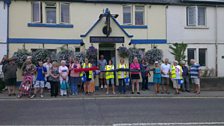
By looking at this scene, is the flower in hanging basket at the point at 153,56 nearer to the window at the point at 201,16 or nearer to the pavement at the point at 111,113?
the window at the point at 201,16

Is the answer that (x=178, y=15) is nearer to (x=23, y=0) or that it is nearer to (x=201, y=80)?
(x=201, y=80)

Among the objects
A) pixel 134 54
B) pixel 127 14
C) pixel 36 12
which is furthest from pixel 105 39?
pixel 36 12

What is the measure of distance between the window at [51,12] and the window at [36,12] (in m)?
0.53

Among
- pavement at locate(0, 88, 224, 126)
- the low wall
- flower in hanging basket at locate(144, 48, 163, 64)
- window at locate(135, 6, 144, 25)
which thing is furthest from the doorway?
pavement at locate(0, 88, 224, 126)

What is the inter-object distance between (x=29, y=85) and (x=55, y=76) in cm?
138

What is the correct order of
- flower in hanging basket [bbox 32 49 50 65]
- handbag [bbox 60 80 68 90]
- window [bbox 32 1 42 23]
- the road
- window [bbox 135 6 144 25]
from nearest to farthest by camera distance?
the road < handbag [bbox 60 80 68 90] < flower in hanging basket [bbox 32 49 50 65] < window [bbox 32 1 42 23] < window [bbox 135 6 144 25]

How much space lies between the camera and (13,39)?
22828 mm

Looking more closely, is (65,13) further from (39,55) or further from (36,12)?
(39,55)

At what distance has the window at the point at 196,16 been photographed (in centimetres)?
2595

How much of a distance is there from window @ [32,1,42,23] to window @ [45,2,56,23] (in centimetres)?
53

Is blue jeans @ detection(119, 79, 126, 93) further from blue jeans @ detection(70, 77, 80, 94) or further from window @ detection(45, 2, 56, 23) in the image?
window @ detection(45, 2, 56, 23)

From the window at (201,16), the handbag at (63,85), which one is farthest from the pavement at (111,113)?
the window at (201,16)

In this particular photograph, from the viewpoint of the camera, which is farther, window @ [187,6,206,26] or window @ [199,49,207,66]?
window @ [199,49,207,66]

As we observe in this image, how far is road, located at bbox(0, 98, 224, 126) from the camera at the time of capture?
11.2 meters
